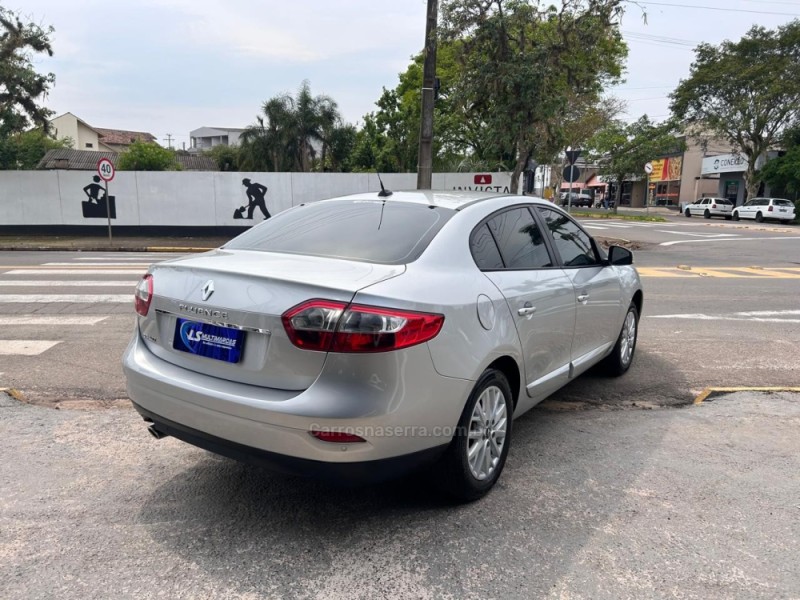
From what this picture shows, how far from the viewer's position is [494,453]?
3.29m

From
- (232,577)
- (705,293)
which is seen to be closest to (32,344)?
(232,577)

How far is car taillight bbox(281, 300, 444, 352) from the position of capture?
253cm

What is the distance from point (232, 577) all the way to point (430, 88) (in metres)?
13.7

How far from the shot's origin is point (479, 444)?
10.3 ft

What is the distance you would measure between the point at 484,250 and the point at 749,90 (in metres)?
43.2

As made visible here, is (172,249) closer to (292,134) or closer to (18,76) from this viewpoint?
(18,76)

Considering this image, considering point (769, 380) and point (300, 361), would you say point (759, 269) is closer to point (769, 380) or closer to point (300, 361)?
point (769, 380)

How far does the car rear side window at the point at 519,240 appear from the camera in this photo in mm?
3605

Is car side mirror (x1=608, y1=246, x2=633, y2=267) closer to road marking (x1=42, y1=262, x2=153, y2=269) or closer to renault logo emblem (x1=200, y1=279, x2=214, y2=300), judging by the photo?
renault logo emblem (x1=200, y1=279, x2=214, y2=300)

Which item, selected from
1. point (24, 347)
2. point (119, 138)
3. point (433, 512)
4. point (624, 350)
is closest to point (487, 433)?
point (433, 512)

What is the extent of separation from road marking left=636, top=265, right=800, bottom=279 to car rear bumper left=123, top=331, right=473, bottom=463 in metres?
10.7

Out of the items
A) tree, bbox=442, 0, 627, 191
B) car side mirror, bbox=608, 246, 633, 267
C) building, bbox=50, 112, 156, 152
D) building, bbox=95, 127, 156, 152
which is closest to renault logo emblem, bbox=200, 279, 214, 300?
car side mirror, bbox=608, 246, 633, 267

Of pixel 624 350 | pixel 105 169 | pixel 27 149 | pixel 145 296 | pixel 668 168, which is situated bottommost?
pixel 624 350

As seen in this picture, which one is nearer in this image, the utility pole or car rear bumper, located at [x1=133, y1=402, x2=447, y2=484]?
car rear bumper, located at [x1=133, y1=402, x2=447, y2=484]
